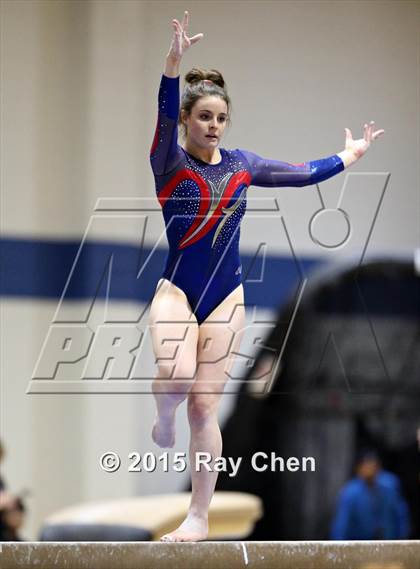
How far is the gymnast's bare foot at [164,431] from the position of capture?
139 inches

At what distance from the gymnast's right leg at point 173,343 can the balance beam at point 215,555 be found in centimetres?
43

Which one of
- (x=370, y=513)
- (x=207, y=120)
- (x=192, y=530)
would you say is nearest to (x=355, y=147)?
(x=207, y=120)

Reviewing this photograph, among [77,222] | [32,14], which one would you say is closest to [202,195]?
[32,14]

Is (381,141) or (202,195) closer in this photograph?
(202,195)

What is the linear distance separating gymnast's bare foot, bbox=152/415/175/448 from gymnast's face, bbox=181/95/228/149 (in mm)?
812

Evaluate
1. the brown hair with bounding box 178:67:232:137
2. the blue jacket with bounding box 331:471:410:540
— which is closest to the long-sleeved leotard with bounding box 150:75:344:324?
the brown hair with bounding box 178:67:232:137

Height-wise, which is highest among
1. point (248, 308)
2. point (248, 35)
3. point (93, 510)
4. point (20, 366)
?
point (248, 35)

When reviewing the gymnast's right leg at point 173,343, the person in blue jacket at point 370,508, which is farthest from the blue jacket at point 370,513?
the gymnast's right leg at point 173,343

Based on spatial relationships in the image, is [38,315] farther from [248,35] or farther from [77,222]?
[248,35]

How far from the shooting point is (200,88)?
3.49 metres

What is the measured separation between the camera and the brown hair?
3.48 metres

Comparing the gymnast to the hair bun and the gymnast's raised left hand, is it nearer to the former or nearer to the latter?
the hair bun

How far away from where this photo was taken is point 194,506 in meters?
3.56

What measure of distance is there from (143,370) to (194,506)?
110cm
